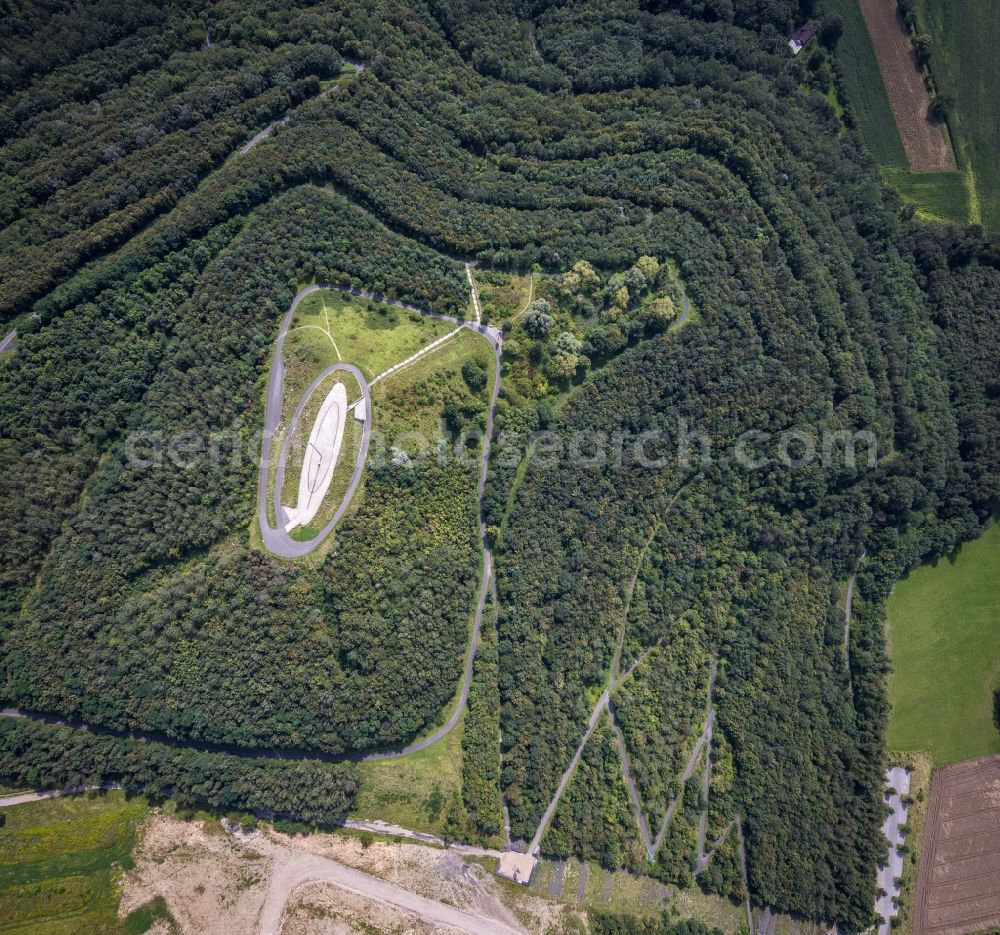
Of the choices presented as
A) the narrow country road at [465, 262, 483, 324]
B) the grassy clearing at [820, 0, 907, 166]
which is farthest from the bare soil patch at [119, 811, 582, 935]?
the grassy clearing at [820, 0, 907, 166]

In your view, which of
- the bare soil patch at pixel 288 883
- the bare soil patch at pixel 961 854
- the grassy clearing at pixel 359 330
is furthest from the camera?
the bare soil patch at pixel 961 854

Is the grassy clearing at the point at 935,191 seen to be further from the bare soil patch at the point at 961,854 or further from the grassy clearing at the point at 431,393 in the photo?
the bare soil patch at the point at 961,854

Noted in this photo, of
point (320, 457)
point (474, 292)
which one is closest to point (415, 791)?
point (320, 457)

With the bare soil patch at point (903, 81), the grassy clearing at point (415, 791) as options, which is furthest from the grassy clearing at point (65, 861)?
the bare soil patch at point (903, 81)

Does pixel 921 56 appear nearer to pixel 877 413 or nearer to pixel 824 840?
pixel 877 413

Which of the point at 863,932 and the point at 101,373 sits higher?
the point at 101,373

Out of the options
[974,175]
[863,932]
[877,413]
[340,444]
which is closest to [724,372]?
[877,413]
